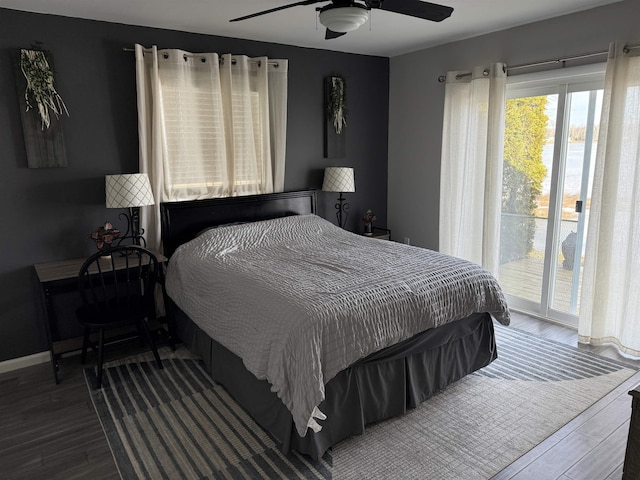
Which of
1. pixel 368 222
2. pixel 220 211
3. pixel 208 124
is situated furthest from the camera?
pixel 368 222

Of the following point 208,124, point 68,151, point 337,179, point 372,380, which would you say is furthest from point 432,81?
point 68,151

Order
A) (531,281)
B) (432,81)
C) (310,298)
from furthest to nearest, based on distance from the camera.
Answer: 1. (432,81)
2. (531,281)
3. (310,298)

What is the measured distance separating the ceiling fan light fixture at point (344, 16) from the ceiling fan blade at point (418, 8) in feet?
0.50

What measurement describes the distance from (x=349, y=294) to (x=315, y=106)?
277 centimetres

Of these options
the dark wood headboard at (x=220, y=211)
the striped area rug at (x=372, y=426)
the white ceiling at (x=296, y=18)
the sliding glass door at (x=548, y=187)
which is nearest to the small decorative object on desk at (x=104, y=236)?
the dark wood headboard at (x=220, y=211)

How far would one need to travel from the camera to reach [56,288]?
3.24m

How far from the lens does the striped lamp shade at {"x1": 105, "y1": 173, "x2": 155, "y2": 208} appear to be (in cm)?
319

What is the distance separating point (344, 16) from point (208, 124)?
1.94m

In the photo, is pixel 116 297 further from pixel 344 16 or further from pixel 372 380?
pixel 344 16

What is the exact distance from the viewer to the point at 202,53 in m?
3.74

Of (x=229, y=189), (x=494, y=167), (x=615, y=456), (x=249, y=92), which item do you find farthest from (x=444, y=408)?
(x=249, y=92)

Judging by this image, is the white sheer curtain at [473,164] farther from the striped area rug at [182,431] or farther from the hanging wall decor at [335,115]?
the striped area rug at [182,431]

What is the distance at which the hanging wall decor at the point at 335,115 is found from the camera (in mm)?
4582

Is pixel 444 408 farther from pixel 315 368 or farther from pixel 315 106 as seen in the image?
pixel 315 106
